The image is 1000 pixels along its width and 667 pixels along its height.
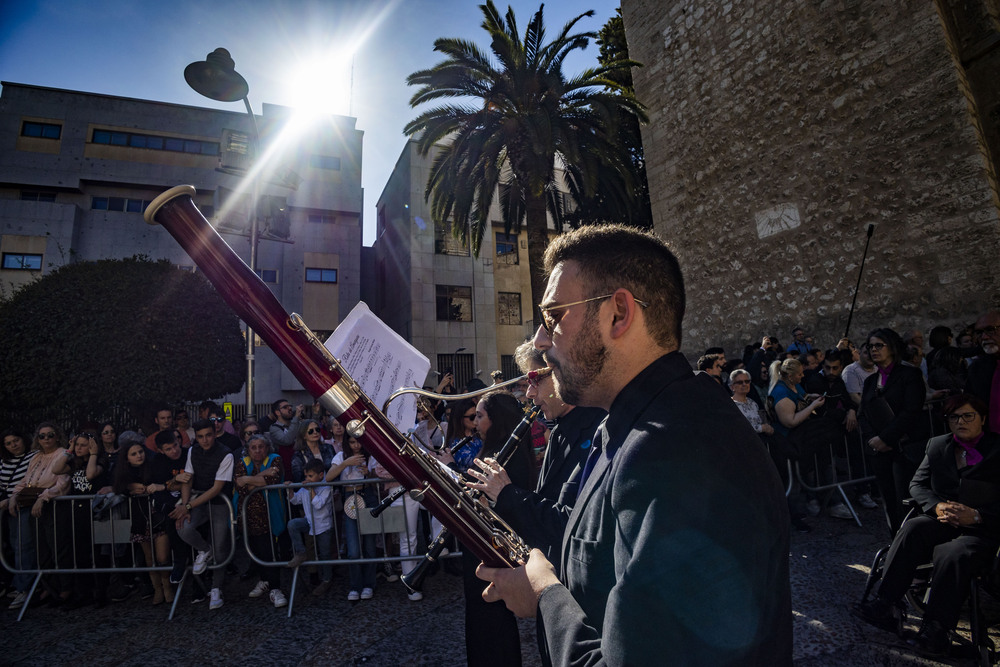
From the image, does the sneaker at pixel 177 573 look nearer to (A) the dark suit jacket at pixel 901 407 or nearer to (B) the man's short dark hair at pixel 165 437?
(B) the man's short dark hair at pixel 165 437

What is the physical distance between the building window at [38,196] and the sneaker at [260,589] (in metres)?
26.2

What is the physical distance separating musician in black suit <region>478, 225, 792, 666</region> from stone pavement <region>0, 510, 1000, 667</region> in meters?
2.82

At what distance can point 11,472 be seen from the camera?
5719 millimetres

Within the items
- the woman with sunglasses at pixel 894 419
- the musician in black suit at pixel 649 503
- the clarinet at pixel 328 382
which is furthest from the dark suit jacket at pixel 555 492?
the woman with sunglasses at pixel 894 419

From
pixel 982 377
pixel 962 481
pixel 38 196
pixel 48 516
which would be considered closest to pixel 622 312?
pixel 962 481

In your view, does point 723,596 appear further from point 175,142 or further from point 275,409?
point 175,142

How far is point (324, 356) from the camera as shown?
193 cm

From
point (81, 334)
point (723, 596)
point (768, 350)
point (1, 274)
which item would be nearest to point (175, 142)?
point (1, 274)

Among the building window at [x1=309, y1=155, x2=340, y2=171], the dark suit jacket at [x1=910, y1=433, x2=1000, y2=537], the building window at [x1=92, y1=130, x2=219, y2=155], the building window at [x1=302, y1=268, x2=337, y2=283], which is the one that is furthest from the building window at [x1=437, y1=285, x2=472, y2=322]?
the dark suit jacket at [x1=910, y1=433, x2=1000, y2=537]

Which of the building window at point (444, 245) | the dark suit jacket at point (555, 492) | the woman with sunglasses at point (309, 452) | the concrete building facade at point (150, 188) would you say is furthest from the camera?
the building window at point (444, 245)

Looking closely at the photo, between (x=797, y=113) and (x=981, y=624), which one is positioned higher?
(x=797, y=113)

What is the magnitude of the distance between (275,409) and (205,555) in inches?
122

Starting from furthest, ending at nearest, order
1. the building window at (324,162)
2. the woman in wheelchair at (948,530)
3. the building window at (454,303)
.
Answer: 1. the building window at (324,162)
2. the building window at (454,303)
3. the woman in wheelchair at (948,530)

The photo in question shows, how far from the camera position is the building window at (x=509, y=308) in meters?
25.7
